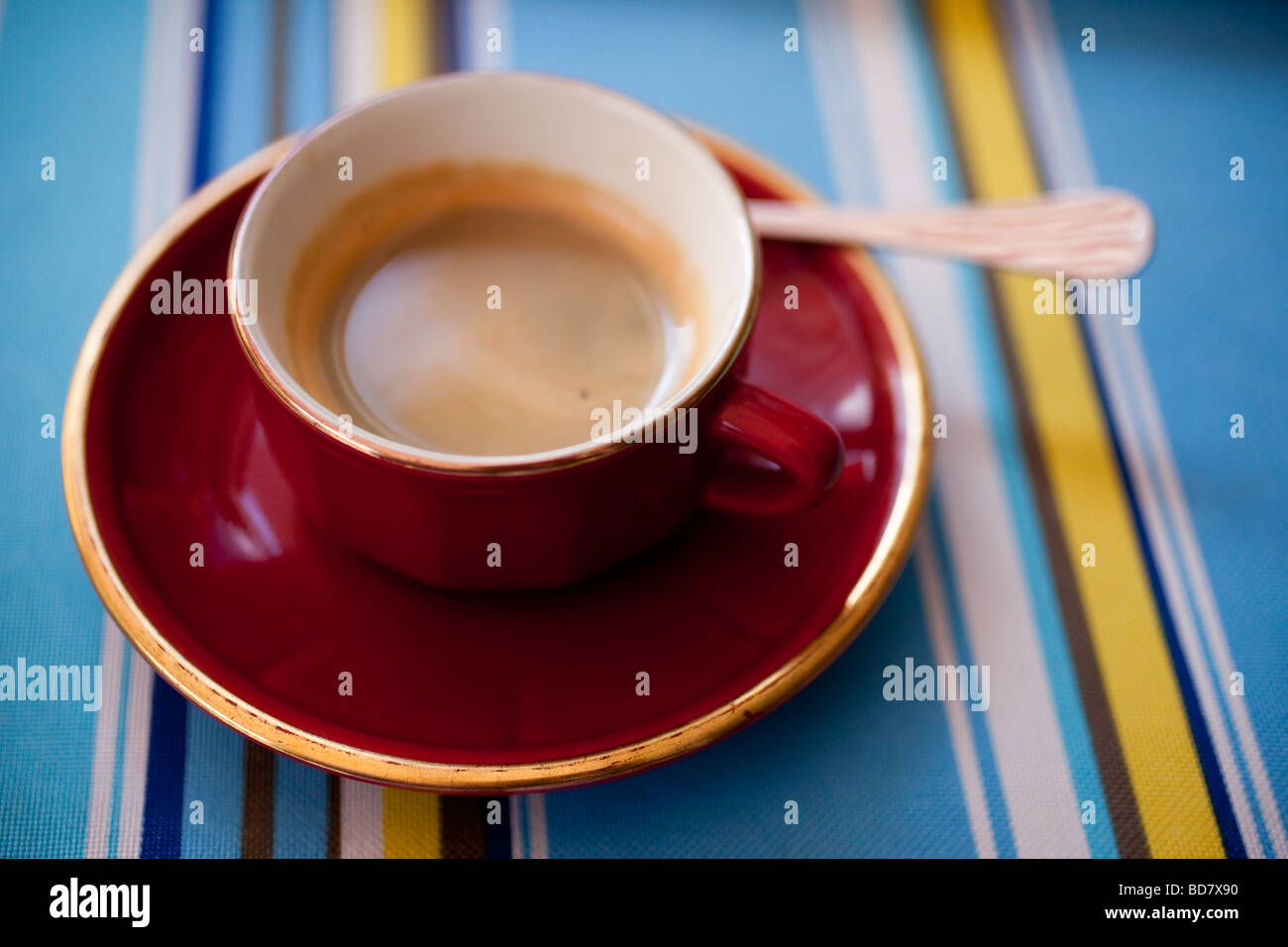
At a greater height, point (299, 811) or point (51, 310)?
point (51, 310)

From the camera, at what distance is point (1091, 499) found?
0.72 metres

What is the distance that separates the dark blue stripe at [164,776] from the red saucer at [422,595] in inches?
3.4

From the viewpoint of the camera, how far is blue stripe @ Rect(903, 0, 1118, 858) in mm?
627

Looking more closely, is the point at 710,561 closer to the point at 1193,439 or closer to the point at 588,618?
the point at 588,618

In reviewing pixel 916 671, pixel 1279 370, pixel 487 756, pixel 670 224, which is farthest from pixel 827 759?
pixel 1279 370

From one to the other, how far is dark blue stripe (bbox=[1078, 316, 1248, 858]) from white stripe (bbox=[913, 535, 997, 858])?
0.13m

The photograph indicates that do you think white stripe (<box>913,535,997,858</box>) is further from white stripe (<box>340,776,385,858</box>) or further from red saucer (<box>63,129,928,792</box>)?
white stripe (<box>340,776,385,858</box>)

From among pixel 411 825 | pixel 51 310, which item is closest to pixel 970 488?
pixel 411 825

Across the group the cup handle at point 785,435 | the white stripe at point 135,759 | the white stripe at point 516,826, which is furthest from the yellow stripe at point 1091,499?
the white stripe at point 135,759

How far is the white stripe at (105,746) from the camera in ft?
1.91

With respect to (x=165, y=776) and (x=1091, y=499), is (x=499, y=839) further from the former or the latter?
(x=1091, y=499)

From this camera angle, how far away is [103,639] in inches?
24.7

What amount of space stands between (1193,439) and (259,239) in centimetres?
62

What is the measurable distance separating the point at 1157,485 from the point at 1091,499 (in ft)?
0.16
